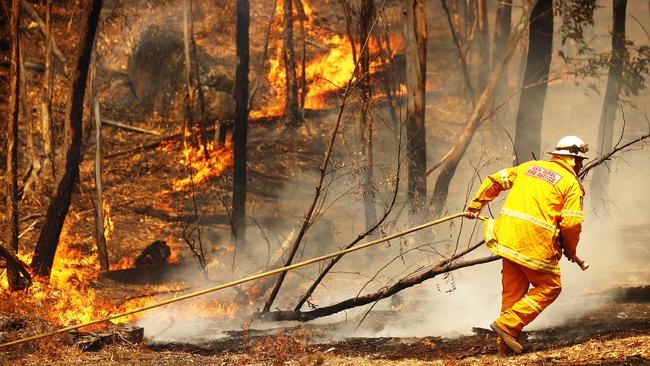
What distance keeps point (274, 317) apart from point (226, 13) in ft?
52.9

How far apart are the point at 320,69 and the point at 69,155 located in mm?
12475

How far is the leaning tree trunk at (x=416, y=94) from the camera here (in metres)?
11.8

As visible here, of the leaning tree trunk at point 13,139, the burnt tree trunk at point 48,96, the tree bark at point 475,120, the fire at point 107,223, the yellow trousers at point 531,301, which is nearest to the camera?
the yellow trousers at point 531,301

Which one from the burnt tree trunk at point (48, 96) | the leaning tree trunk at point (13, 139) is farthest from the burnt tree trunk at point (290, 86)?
the leaning tree trunk at point (13, 139)

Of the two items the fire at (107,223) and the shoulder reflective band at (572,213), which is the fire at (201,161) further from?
the shoulder reflective band at (572,213)

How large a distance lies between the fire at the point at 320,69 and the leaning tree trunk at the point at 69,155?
10.0 metres

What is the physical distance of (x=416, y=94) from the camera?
11.9 metres

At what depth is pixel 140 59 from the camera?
773 inches

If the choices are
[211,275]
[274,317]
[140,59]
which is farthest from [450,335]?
[140,59]

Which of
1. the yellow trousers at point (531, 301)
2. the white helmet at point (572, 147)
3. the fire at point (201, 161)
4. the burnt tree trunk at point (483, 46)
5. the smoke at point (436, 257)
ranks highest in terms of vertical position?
the burnt tree trunk at point (483, 46)

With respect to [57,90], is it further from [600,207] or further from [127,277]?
[600,207]

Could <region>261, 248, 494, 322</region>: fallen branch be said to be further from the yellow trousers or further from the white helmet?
the white helmet

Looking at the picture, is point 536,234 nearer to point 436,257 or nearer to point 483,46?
point 436,257

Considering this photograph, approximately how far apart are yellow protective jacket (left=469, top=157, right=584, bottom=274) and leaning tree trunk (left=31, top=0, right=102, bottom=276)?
6.28m
